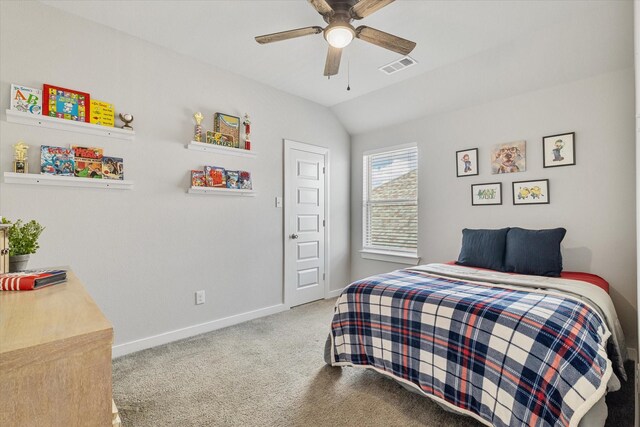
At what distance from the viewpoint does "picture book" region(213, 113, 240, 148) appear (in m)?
3.15

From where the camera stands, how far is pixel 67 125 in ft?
7.63

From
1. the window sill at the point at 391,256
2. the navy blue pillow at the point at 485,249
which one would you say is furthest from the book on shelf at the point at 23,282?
the window sill at the point at 391,256

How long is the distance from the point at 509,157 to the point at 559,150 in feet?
1.33

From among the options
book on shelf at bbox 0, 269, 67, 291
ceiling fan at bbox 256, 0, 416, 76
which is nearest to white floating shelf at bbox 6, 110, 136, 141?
ceiling fan at bbox 256, 0, 416, 76

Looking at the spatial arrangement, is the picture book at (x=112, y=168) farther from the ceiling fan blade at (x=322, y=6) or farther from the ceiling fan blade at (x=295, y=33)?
the ceiling fan blade at (x=322, y=6)

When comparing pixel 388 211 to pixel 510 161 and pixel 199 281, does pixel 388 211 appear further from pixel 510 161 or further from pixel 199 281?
pixel 199 281

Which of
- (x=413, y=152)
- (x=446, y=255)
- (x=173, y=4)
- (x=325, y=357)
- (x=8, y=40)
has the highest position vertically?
(x=173, y=4)

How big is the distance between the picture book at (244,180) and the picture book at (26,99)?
1608 mm

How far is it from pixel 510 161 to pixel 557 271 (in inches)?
46.3

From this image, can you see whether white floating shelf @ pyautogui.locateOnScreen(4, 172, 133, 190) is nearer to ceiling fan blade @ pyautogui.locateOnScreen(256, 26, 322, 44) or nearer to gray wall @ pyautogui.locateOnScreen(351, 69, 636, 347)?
ceiling fan blade @ pyautogui.locateOnScreen(256, 26, 322, 44)

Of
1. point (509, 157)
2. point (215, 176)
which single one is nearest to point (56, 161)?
point (215, 176)

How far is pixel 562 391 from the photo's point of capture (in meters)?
1.33

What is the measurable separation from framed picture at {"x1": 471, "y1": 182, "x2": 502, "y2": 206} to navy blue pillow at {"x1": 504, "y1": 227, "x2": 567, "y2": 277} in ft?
1.90

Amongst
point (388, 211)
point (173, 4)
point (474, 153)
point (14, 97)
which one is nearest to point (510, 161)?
point (474, 153)
